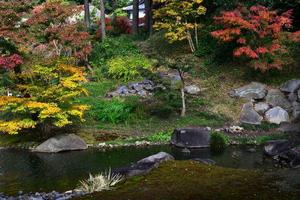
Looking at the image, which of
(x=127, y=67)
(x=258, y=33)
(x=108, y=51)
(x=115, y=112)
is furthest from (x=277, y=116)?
(x=108, y=51)

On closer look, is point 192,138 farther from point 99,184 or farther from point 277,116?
point 99,184

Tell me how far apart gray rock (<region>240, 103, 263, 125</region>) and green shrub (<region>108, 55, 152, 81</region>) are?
7.24 metres

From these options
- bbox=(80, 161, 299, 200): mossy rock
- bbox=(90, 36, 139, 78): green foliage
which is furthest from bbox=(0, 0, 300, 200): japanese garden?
bbox=(90, 36, 139, 78): green foliage

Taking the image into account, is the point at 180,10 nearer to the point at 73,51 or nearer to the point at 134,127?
the point at 73,51

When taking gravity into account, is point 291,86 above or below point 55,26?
below

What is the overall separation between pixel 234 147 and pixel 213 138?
0.97 metres

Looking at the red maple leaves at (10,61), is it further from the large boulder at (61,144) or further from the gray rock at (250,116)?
the gray rock at (250,116)

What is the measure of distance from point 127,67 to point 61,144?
936cm

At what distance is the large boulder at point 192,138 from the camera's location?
19.2 meters

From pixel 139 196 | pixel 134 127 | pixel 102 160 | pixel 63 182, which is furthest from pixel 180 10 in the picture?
pixel 139 196

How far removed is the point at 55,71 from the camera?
20.6m

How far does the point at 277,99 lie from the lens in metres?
22.8

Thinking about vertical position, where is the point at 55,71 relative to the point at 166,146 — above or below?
above

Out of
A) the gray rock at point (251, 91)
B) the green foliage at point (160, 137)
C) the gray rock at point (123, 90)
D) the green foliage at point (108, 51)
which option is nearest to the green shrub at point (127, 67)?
the gray rock at point (123, 90)
